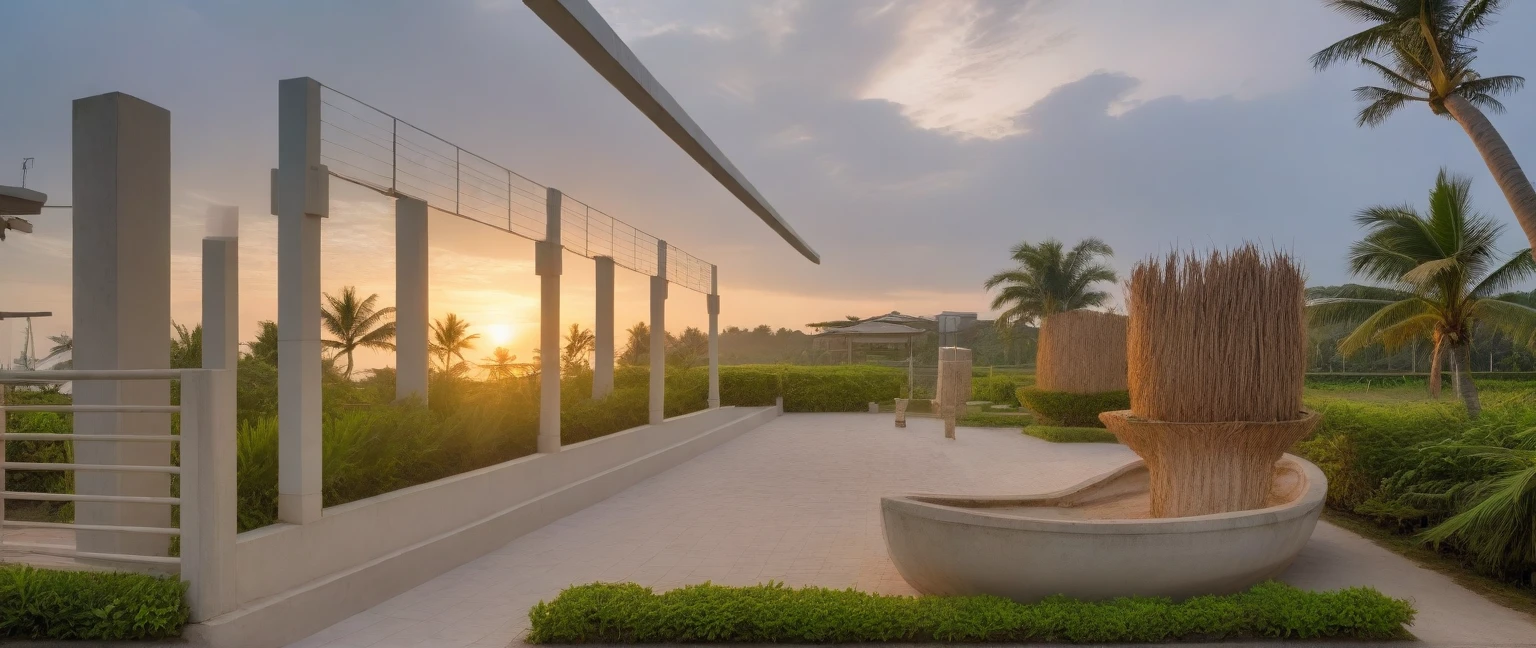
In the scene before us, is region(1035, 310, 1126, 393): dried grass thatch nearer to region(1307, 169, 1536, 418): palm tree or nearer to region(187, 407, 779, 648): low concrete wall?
region(1307, 169, 1536, 418): palm tree

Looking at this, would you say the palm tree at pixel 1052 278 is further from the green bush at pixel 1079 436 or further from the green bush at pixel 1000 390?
the green bush at pixel 1079 436

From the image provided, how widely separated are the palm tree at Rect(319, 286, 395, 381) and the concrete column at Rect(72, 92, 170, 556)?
20804 millimetres

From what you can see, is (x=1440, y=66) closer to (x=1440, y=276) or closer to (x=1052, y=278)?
(x=1440, y=276)

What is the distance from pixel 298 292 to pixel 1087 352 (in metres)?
15.0

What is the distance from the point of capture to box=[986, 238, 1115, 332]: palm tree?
1239 inches

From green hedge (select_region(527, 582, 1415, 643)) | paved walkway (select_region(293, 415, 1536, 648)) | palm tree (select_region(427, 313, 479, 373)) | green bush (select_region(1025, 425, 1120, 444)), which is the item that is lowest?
green bush (select_region(1025, 425, 1120, 444))

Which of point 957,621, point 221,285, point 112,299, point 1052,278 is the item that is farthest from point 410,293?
point 1052,278

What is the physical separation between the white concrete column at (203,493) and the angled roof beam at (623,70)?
2.67m

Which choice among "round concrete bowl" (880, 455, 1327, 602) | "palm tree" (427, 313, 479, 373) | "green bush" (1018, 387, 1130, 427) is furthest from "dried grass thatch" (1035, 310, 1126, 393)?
"round concrete bowl" (880, 455, 1327, 602)

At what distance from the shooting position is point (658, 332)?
41.7 ft

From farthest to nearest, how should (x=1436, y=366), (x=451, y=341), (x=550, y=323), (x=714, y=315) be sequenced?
(x=1436, y=366) < (x=714, y=315) < (x=451, y=341) < (x=550, y=323)

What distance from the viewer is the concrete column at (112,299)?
478 centimetres

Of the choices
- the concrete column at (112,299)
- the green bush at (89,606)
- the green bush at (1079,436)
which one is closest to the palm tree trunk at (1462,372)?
the green bush at (1079,436)

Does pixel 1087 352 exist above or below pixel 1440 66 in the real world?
below
